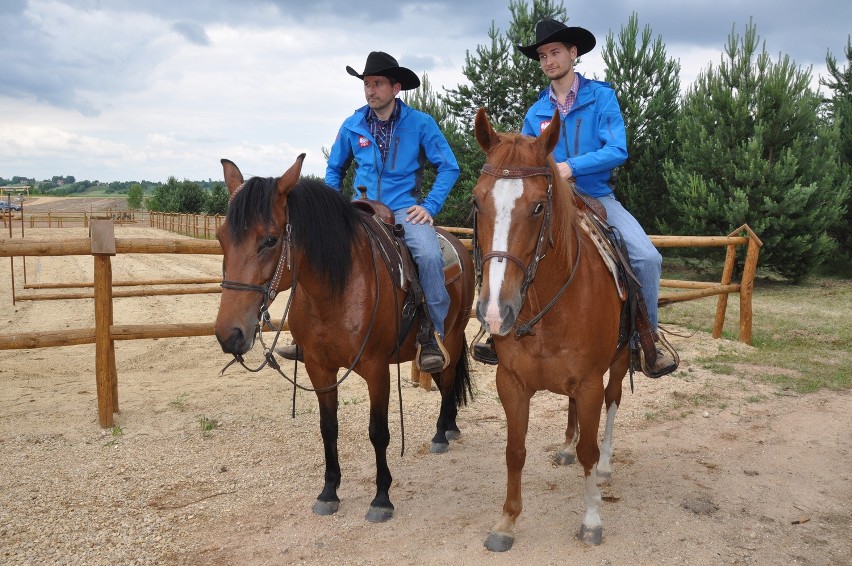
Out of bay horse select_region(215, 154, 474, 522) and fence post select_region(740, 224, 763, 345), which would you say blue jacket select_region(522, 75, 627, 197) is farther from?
fence post select_region(740, 224, 763, 345)

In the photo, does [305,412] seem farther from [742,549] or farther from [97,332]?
[742,549]

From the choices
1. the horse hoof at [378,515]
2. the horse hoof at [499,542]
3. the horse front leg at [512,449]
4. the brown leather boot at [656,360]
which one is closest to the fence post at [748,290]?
the brown leather boot at [656,360]

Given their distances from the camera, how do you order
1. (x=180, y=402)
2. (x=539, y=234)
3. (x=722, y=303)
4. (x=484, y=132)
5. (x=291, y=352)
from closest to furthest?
1. (x=539, y=234)
2. (x=484, y=132)
3. (x=291, y=352)
4. (x=180, y=402)
5. (x=722, y=303)

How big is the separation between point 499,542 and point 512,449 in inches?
18.6

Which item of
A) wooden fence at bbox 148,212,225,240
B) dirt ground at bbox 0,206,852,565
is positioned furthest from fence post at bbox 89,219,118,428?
wooden fence at bbox 148,212,225,240

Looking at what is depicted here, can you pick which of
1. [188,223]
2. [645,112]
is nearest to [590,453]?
[645,112]

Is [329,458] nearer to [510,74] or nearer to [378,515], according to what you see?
[378,515]

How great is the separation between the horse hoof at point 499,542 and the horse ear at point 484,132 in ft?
6.42

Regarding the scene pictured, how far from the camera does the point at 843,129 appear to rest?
17.0 metres

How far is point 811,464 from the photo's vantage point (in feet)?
13.9

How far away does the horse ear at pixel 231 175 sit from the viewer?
3.15 m

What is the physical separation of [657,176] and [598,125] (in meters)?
15.6

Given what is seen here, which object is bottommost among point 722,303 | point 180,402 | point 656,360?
point 180,402

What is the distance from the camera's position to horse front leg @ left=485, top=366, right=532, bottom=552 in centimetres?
307
